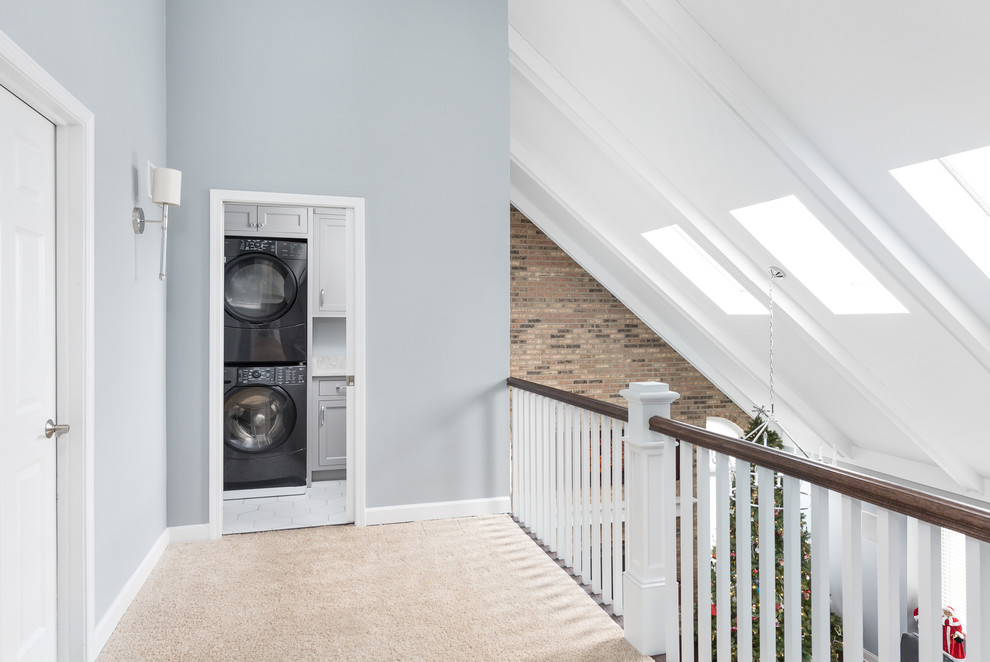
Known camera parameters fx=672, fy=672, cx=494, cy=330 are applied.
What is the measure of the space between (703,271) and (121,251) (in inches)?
182

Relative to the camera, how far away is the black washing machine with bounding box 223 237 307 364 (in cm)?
486

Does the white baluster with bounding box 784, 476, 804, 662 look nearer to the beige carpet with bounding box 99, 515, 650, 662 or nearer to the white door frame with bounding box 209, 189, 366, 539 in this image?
the beige carpet with bounding box 99, 515, 650, 662

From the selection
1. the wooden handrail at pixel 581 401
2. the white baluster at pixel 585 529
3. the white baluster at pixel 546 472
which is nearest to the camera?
the wooden handrail at pixel 581 401

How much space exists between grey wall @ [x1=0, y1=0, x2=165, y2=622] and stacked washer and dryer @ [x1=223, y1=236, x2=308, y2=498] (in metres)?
1.38

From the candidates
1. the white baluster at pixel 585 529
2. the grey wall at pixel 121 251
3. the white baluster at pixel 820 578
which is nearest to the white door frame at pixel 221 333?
the grey wall at pixel 121 251

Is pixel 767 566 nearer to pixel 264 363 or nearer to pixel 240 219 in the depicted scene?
pixel 264 363

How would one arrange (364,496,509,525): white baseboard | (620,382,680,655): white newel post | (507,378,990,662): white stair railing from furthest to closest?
(364,496,509,525): white baseboard → (620,382,680,655): white newel post → (507,378,990,662): white stair railing

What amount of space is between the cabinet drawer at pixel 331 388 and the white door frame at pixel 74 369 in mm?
2967

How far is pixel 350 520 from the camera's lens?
394 centimetres

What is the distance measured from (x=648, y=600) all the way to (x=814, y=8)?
2627mm

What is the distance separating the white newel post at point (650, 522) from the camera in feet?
7.91

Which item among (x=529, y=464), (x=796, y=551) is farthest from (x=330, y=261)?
(x=796, y=551)

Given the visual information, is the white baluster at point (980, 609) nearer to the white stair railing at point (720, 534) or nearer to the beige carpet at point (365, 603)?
the white stair railing at point (720, 534)

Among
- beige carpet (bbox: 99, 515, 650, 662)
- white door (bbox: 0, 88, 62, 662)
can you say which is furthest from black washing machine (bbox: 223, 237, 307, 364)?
white door (bbox: 0, 88, 62, 662)
